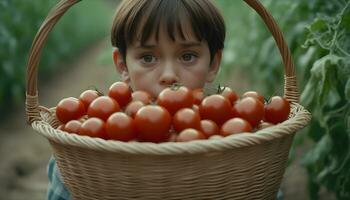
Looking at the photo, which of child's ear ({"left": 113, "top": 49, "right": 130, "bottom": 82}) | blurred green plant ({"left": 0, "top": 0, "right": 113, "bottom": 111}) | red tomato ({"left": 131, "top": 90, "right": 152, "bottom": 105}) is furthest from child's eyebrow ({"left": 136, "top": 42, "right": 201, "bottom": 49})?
blurred green plant ({"left": 0, "top": 0, "right": 113, "bottom": 111})

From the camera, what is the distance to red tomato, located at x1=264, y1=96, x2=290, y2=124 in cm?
197

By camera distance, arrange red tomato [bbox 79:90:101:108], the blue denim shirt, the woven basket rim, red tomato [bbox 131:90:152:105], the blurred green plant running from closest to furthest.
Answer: the woven basket rim, red tomato [bbox 131:90:152:105], red tomato [bbox 79:90:101:108], the blue denim shirt, the blurred green plant

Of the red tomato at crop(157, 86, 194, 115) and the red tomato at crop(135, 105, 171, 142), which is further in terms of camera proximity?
the red tomato at crop(157, 86, 194, 115)

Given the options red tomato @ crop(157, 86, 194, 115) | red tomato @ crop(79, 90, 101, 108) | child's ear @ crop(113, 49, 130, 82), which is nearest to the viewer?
red tomato @ crop(157, 86, 194, 115)

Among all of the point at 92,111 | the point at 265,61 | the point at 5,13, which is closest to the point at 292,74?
the point at 92,111

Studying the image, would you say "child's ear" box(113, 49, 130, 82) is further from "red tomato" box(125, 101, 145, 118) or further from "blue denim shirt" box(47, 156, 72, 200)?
"red tomato" box(125, 101, 145, 118)

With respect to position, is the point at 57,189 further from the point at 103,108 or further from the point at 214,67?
the point at 214,67

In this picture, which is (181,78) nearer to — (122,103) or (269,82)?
(122,103)

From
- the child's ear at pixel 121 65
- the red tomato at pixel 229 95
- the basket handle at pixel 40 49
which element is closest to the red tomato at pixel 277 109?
the red tomato at pixel 229 95

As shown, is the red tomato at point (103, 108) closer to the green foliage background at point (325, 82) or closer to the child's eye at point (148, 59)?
the child's eye at point (148, 59)

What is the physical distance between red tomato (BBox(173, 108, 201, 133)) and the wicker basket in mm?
149

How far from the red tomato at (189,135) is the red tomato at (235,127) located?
0.30 feet

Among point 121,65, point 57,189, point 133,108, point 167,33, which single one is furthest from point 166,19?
point 57,189

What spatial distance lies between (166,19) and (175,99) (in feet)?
1.65
